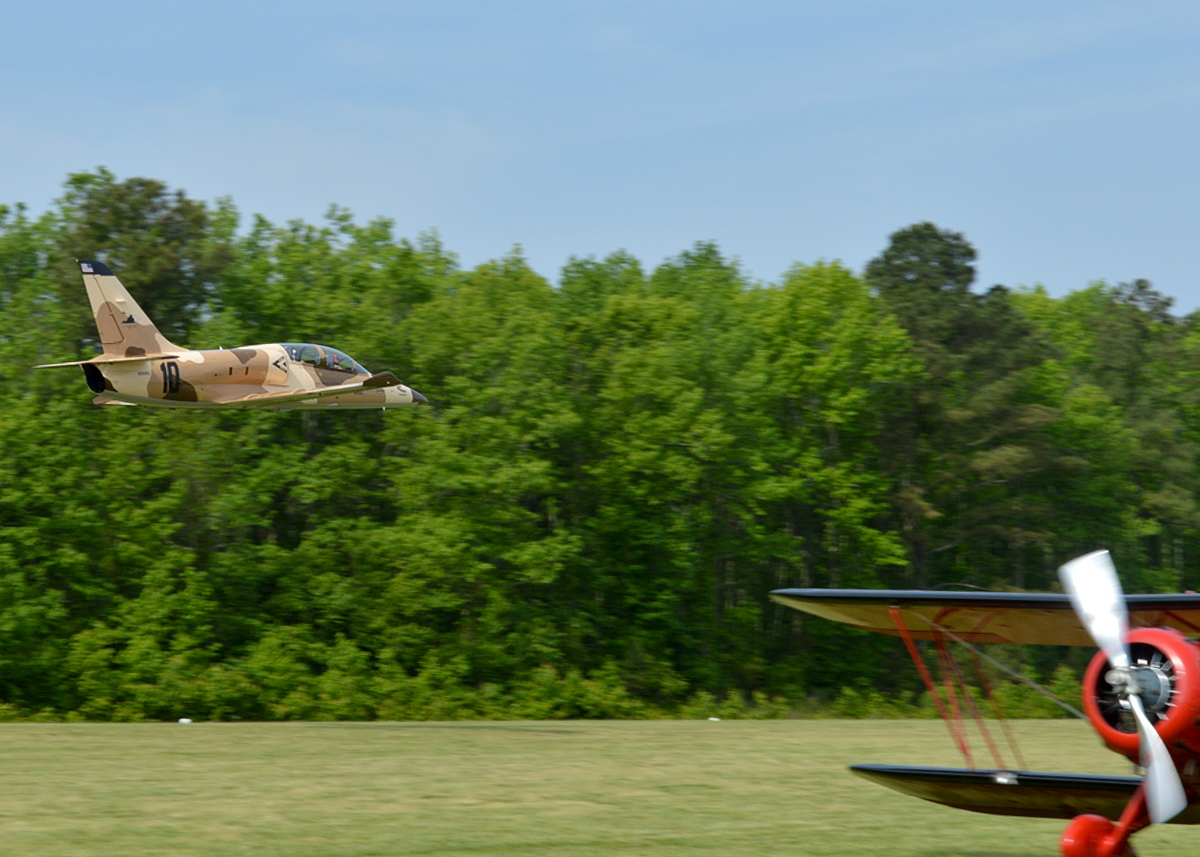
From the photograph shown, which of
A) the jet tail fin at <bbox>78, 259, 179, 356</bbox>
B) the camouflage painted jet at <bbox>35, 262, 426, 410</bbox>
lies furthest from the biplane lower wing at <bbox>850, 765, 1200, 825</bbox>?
the jet tail fin at <bbox>78, 259, 179, 356</bbox>

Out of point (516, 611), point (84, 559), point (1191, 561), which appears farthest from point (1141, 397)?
point (84, 559)

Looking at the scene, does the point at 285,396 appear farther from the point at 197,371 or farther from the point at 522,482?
the point at 522,482

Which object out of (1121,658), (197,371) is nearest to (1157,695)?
(1121,658)

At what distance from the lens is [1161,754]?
28.9ft

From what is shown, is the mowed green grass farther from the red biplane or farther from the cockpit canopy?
the cockpit canopy

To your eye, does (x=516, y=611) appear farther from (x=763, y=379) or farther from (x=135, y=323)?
(x=135, y=323)

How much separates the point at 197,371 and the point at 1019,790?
15471 millimetres

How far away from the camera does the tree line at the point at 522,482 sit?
36406 millimetres

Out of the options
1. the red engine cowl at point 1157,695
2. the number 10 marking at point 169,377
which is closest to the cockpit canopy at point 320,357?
the number 10 marking at point 169,377

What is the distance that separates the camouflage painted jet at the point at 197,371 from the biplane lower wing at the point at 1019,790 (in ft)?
41.1

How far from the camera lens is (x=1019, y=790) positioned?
10289mm

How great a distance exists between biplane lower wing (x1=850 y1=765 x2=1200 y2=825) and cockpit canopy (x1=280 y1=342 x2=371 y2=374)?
45.1ft

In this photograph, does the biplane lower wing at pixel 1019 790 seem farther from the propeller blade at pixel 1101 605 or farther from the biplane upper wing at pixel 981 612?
the propeller blade at pixel 1101 605

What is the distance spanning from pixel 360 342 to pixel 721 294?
711 inches
